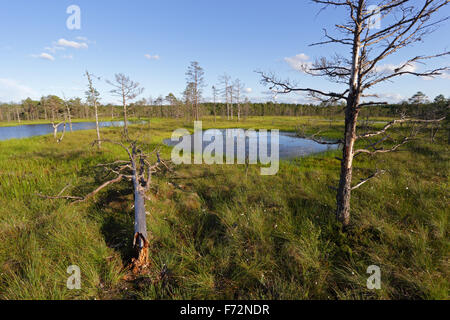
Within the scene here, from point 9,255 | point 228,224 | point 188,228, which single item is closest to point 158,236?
point 188,228

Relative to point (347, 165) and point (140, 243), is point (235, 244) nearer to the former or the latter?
point (140, 243)

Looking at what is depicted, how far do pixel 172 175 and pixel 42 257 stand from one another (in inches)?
211

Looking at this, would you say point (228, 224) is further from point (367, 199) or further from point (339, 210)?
point (367, 199)

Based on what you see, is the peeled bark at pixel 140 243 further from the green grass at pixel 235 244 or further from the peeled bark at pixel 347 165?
the peeled bark at pixel 347 165

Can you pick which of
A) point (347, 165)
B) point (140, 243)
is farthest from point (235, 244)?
point (347, 165)

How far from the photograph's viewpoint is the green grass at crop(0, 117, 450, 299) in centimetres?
289

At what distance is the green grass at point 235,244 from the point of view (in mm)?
2891

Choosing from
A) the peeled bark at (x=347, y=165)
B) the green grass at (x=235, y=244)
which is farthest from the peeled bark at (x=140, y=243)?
the peeled bark at (x=347, y=165)

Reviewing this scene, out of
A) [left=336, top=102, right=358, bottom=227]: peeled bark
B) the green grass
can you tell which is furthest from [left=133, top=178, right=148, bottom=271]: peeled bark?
[left=336, top=102, right=358, bottom=227]: peeled bark

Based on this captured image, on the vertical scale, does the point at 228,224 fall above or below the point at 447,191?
below

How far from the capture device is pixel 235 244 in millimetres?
3938
